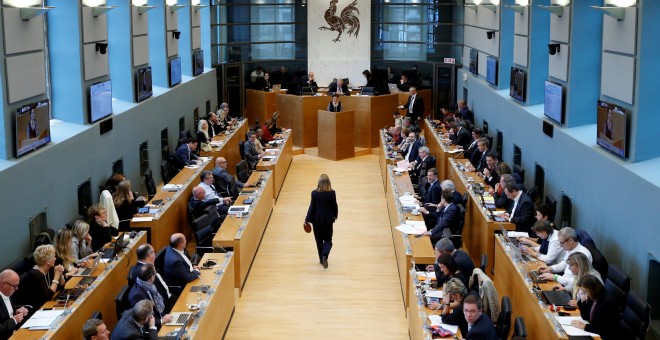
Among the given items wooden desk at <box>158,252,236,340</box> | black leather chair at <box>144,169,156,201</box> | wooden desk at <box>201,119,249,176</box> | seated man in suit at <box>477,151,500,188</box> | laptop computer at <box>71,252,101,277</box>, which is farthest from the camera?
wooden desk at <box>201,119,249,176</box>

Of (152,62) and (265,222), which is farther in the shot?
(152,62)

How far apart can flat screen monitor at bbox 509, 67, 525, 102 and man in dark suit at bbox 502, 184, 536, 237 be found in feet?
17.5

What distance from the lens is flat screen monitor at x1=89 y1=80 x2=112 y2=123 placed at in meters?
14.5

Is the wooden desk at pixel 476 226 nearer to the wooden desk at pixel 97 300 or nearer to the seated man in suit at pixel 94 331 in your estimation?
the wooden desk at pixel 97 300

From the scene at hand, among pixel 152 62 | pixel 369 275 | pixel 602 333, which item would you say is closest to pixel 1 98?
pixel 369 275

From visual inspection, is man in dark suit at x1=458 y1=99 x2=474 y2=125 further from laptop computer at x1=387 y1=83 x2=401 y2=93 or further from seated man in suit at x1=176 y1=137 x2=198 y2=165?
seated man in suit at x1=176 y1=137 x2=198 y2=165

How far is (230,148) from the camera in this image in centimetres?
2073

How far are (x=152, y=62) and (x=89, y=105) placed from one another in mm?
5815

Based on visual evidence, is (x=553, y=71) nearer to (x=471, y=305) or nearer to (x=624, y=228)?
(x=624, y=228)

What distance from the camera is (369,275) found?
13.4m

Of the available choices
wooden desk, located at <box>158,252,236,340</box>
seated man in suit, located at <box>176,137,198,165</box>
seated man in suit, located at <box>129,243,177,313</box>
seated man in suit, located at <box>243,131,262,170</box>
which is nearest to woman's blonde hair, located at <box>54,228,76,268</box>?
seated man in suit, located at <box>129,243,177,313</box>

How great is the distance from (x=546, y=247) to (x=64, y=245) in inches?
239

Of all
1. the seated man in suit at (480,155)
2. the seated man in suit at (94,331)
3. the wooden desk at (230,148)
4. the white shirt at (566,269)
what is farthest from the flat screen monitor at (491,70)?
the seated man in suit at (94,331)

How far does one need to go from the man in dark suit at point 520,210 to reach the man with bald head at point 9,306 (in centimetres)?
688
